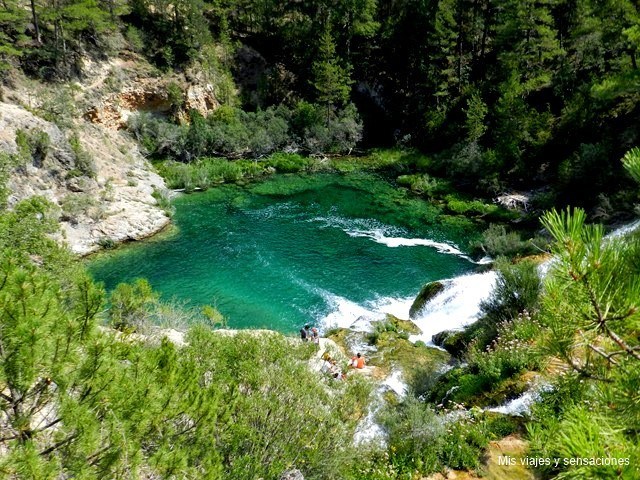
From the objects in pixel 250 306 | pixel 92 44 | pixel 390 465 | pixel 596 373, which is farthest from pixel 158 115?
pixel 596 373

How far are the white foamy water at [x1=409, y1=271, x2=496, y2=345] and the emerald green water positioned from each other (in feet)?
4.94

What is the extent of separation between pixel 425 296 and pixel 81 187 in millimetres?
21954

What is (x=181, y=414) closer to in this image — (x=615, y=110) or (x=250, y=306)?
(x=250, y=306)

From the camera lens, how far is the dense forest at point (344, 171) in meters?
3.00

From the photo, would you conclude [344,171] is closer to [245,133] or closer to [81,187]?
[245,133]

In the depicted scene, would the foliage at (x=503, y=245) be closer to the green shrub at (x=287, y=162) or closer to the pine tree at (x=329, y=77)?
the green shrub at (x=287, y=162)

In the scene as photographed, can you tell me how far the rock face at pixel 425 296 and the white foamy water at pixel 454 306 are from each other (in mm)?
164

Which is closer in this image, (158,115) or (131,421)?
(131,421)

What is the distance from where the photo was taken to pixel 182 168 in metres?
34.8

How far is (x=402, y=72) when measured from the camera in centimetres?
5050

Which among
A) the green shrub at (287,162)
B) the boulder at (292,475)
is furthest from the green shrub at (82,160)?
the boulder at (292,475)

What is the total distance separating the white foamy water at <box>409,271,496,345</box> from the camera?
16673mm

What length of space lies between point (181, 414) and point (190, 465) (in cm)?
70

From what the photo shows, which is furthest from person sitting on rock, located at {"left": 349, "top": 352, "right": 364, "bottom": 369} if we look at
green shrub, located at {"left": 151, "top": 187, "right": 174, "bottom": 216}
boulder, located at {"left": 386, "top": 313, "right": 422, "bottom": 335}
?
green shrub, located at {"left": 151, "top": 187, "right": 174, "bottom": 216}
